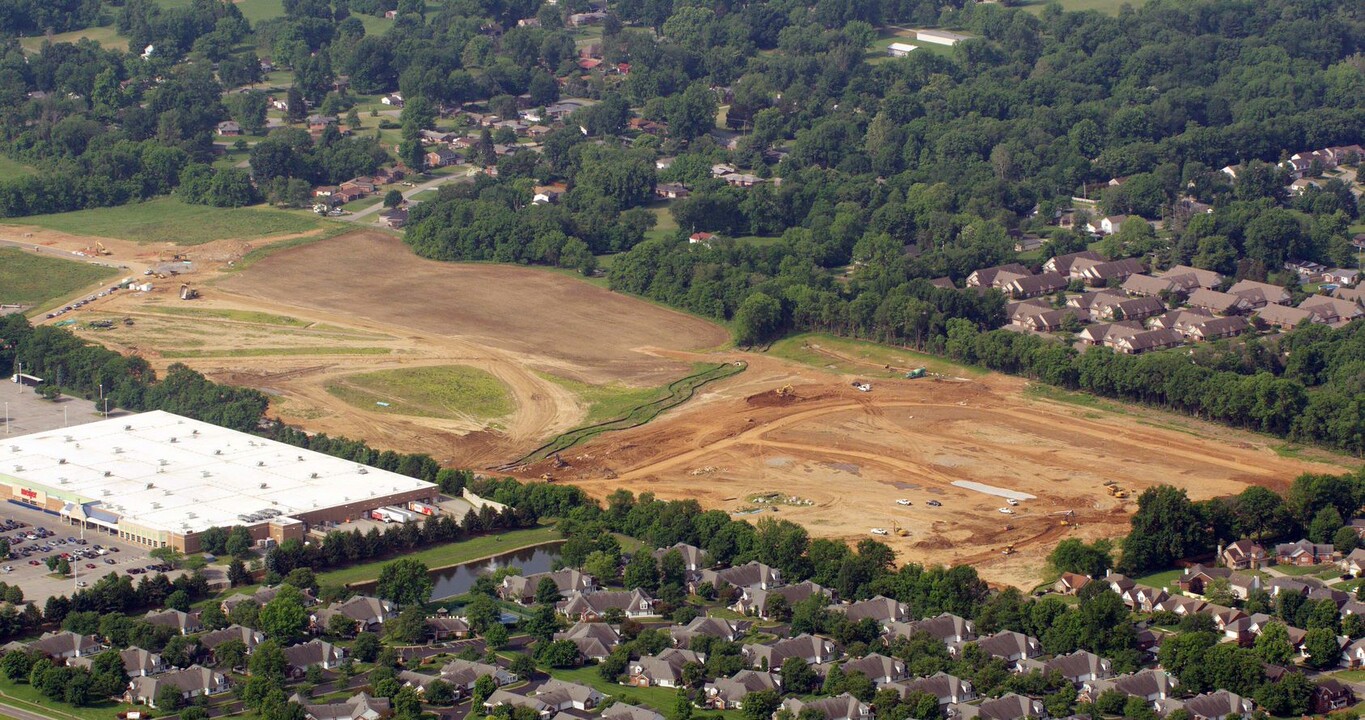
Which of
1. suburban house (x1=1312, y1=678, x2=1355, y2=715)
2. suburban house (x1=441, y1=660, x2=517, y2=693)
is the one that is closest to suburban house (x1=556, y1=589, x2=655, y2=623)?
suburban house (x1=441, y1=660, x2=517, y2=693)

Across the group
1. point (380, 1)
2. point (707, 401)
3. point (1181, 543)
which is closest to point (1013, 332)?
point (707, 401)

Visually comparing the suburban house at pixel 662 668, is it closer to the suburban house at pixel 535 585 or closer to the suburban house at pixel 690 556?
the suburban house at pixel 535 585

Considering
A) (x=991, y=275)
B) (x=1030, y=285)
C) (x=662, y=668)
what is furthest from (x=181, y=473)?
(x=1030, y=285)

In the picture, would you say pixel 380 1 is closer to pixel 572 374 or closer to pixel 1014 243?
pixel 1014 243

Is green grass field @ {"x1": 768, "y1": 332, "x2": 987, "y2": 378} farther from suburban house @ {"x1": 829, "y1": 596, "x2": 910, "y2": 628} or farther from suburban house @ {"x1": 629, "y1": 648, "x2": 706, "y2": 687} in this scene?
suburban house @ {"x1": 629, "y1": 648, "x2": 706, "y2": 687}

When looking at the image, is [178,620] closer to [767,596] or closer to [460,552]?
[460,552]
